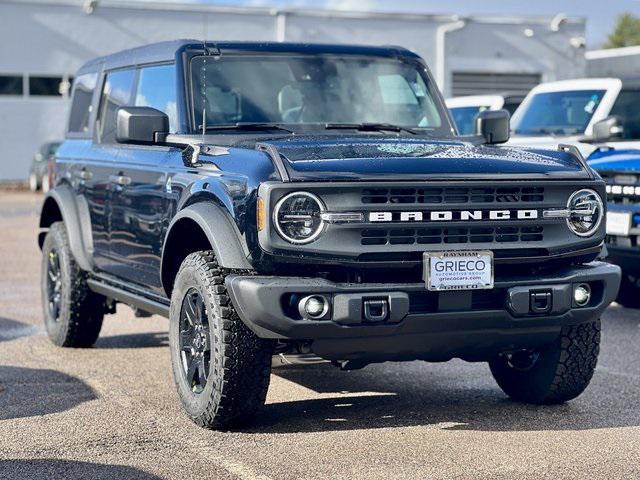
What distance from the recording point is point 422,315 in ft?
19.2

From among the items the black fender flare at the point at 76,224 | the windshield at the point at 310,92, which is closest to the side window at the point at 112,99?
the black fender flare at the point at 76,224

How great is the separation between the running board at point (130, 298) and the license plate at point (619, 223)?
4.25m

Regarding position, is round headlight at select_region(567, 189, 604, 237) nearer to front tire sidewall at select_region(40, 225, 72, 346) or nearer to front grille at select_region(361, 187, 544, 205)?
front grille at select_region(361, 187, 544, 205)

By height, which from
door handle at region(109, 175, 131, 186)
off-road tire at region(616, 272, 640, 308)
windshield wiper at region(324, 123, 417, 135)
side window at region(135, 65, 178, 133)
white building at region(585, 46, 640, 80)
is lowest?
off-road tire at region(616, 272, 640, 308)

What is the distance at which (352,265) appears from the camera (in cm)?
583

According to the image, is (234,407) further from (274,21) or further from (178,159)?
(274,21)

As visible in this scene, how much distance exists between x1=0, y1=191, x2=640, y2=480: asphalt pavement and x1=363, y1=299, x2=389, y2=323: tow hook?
1.98 feet

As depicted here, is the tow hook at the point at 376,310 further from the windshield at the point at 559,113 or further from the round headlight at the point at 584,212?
the windshield at the point at 559,113

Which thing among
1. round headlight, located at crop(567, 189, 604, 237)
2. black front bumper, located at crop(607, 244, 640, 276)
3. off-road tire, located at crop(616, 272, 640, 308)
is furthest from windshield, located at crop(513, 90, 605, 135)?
round headlight, located at crop(567, 189, 604, 237)

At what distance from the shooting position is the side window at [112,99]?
8313 millimetres

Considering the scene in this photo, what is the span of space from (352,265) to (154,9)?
105ft

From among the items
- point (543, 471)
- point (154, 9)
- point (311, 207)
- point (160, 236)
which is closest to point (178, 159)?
point (160, 236)

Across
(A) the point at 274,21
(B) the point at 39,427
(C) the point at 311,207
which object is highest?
(A) the point at 274,21

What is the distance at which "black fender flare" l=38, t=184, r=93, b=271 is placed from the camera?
27.5ft
